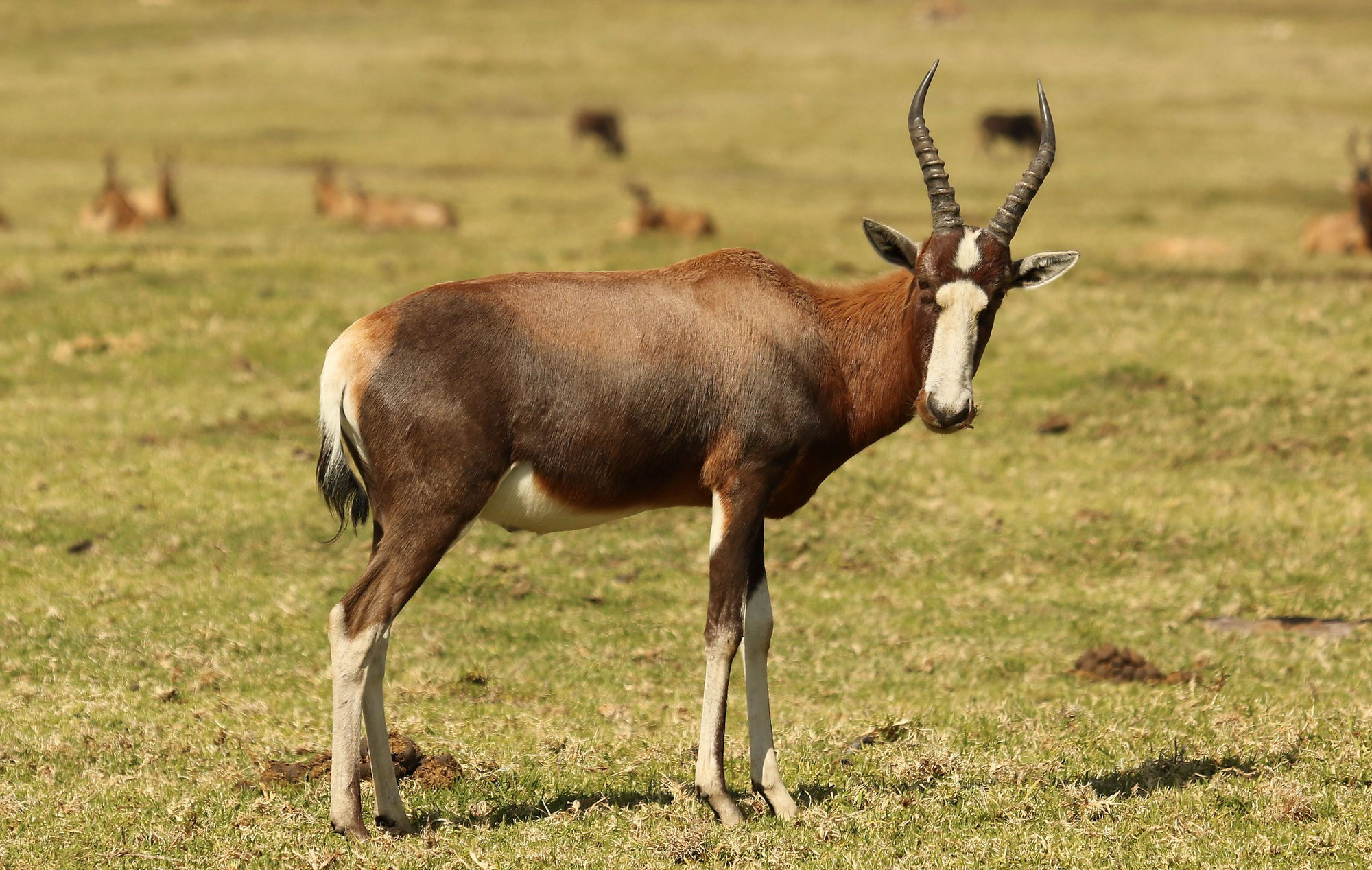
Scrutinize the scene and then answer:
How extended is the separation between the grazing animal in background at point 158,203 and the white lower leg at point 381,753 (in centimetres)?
2277

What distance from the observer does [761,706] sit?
7.63m

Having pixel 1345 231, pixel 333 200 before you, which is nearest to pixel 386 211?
pixel 333 200

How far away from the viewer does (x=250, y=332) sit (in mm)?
17625

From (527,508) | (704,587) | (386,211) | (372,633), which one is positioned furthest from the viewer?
(386,211)

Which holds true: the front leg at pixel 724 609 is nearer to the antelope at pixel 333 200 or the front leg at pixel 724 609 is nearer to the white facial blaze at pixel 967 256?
the white facial blaze at pixel 967 256

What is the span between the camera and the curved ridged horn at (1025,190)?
24.1 feet

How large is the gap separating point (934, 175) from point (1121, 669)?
14.4 feet

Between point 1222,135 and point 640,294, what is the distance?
4016cm

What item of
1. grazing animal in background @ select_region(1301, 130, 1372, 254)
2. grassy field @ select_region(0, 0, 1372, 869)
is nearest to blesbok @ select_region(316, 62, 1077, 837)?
grassy field @ select_region(0, 0, 1372, 869)

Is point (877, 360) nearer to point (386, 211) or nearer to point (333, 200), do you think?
point (386, 211)

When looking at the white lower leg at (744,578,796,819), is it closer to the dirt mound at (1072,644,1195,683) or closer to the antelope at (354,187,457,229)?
the dirt mound at (1072,644,1195,683)

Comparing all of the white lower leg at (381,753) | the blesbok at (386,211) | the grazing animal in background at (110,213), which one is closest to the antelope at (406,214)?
the blesbok at (386,211)

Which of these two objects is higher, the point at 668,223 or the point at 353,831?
the point at 353,831

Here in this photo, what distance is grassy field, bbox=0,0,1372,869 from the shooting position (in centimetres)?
740
